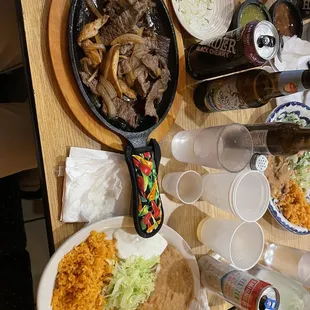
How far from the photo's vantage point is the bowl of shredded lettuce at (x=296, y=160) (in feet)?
4.86

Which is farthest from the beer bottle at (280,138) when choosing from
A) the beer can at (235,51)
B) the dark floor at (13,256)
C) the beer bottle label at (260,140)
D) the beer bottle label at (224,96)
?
the dark floor at (13,256)

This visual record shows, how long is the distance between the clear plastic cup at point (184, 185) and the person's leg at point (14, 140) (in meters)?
0.50

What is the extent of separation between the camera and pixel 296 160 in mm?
1550

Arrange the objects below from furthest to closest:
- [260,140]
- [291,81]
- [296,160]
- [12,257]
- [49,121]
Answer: [12,257]
[296,160]
[260,140]
[291,81]
[49,121]

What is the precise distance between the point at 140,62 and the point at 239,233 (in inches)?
24.9

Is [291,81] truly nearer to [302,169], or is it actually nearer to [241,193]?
[241,193]

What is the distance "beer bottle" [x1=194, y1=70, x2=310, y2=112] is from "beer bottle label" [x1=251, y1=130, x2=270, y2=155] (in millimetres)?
91

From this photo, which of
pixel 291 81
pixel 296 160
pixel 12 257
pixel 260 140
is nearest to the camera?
pixel 291 81

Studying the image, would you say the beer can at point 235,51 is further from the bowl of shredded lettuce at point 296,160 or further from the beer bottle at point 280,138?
the bowl of shredded lettuce at point 296,160

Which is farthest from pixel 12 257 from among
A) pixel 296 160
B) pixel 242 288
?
pixel 296 160

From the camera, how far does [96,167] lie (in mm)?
1135

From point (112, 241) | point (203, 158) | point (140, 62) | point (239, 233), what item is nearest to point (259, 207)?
point (239, 233)

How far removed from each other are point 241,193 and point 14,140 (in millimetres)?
773

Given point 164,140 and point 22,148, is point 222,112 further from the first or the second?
point 22,148
